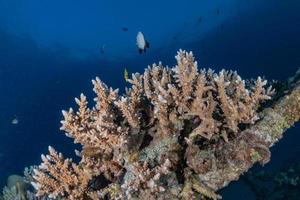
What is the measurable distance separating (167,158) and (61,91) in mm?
38117

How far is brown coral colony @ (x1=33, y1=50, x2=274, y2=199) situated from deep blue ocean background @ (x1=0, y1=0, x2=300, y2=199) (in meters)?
24.7

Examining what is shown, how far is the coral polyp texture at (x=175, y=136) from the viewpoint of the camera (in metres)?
3.81

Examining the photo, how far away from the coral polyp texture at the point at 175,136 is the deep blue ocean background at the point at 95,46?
81.0 feet

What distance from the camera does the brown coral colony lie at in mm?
3867

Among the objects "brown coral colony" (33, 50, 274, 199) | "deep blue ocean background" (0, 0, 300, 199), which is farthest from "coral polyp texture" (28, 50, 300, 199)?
"deep blue ocean background" (0, 0, 300, 199)

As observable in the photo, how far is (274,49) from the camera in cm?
3788

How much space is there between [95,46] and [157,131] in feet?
163

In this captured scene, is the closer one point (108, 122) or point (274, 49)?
Result: point (108, 122)

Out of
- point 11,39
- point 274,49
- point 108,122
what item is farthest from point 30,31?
point 108,122

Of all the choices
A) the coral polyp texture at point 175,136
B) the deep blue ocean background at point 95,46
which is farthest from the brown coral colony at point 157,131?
the deep blue ocean background at point 95,46

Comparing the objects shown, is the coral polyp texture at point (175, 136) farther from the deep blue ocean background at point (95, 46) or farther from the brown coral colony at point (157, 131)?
the deep blue ocean background at point (95, 46)

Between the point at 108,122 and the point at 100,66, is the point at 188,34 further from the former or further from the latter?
the point at 108,122

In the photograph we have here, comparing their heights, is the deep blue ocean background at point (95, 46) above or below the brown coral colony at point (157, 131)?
above

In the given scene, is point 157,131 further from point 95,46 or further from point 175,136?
point 95,46
